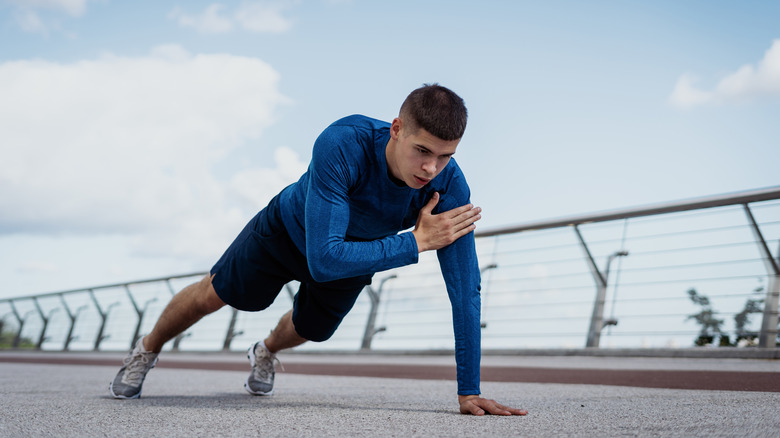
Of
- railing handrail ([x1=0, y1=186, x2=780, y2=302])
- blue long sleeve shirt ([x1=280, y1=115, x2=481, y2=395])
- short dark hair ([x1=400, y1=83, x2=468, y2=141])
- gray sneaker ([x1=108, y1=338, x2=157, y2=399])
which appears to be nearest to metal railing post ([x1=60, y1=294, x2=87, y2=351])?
railing handrail ([x1=0, y1=186, x2=780, y2=302])

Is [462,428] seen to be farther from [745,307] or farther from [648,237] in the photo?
[648,237]

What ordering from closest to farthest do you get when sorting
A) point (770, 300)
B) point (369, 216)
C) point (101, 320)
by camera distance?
point (369, 216), point (770, 300), point (101, 320)

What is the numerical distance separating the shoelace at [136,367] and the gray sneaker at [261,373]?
0.47 m

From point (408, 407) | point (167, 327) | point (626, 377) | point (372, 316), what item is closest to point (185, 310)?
point (167, 327)

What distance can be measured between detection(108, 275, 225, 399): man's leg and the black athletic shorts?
0.12 m

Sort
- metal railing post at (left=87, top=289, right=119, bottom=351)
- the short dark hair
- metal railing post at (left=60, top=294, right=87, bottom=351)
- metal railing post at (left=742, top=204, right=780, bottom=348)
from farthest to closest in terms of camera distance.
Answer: metal railing post at (left=60, top=294, right=87, bottom=351) < metal railing post at (left=87, top=289, right=119, bottom=351) < metal railing post at (left=742, top=204, right=780, bottom=348) < the short dark hair

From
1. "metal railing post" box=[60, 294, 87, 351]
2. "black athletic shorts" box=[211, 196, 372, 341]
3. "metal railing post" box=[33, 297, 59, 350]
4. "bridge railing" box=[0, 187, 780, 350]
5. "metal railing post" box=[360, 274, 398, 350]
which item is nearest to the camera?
"black athletic shorts" box=[211, 196, 372, 341]

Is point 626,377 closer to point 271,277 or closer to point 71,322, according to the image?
point 271,277

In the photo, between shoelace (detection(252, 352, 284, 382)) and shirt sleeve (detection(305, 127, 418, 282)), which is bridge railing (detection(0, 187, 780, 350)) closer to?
shoelace (detection(252, 352, 284, 382))

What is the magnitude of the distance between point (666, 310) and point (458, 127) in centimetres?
407

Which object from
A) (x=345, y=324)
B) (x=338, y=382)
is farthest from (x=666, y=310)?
(x=345, y=324)

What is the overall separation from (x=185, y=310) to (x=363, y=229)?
37.5 inches

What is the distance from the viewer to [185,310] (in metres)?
3.04

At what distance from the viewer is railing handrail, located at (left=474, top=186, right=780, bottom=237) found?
5324 millimetres
